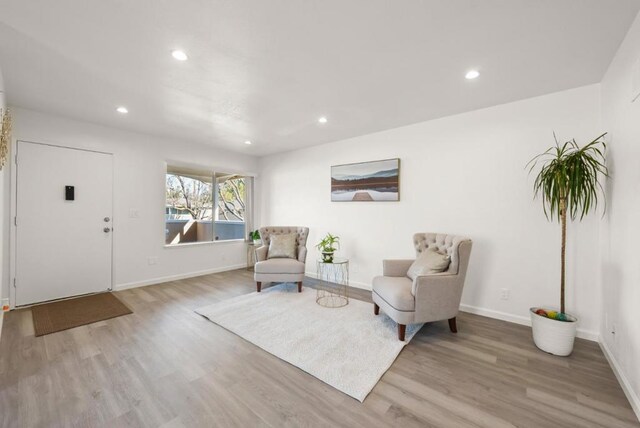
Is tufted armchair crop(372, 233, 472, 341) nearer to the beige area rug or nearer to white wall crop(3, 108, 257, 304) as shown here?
the beige area rug

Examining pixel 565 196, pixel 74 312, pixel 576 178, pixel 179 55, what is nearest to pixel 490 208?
pixel 565 196

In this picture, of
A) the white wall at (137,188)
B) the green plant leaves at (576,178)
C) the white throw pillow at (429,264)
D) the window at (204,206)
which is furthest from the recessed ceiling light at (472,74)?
the window at (204,206)

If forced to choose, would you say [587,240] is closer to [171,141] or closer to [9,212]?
[171,141]

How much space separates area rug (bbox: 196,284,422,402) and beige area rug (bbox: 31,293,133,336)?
1045 millimetres

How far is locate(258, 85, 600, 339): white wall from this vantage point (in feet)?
8.50

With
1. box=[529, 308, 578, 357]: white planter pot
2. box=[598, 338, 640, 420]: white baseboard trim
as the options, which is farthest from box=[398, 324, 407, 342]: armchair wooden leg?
box=[598, 338, 640, 420]: white baseboard trim

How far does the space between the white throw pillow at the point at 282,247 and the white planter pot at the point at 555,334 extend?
9.94ft

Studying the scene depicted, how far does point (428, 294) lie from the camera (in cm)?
246

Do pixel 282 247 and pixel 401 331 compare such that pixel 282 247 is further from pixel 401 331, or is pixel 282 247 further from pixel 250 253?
pixel 401 331

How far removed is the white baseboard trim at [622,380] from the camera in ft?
5.27

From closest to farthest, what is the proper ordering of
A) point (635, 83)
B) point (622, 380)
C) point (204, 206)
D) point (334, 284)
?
point (635, 83) < point (622, 380) < point (334, 284) < point (204, 206)

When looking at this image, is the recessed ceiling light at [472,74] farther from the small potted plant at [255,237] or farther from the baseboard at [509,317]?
the small potted plant at [255,237]

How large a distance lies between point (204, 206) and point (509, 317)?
5.15m

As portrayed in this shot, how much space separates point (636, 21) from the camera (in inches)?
66.3
